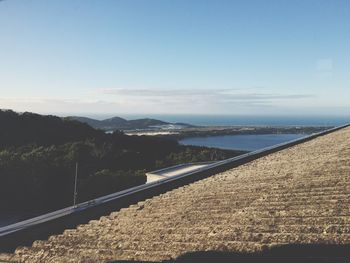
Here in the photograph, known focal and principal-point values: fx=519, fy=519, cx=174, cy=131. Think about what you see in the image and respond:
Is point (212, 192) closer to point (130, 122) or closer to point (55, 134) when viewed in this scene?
point (55, 134)

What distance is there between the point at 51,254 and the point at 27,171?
79.5ft

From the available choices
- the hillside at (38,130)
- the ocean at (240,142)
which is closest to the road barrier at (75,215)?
the hillside at (38,130)

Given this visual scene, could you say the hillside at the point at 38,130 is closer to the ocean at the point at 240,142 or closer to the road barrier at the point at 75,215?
the ocean at the point at 240,142

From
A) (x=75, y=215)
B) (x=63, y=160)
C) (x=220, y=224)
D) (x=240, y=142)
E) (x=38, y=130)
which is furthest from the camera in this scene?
(x=240, y=142)

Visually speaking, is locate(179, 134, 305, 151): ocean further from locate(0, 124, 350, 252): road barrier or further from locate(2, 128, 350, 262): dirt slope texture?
locate(2, 128, 350, 262): dirt slope texture

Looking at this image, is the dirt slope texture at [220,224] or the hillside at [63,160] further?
the hillside at [63,160]

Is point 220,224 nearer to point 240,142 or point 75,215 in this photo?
point 75,215

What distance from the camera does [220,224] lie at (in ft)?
16.7

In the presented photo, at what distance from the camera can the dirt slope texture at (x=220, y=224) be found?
14.0ft

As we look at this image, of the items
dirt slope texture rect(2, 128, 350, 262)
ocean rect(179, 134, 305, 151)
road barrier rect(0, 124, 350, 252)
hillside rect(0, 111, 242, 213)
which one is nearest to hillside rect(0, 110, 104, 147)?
hillside rect(0, 111, 242, 213)

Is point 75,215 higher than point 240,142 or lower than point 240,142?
higher

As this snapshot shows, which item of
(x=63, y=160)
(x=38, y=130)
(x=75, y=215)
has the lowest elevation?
(x=63, y=160)

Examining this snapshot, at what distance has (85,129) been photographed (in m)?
54.0

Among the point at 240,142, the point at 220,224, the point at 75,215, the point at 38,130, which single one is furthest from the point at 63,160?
the point at 240,142
